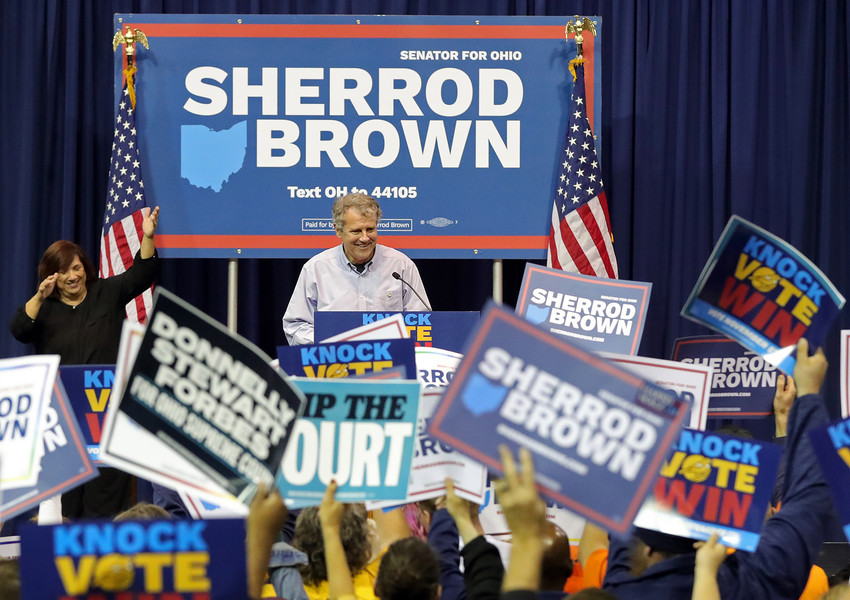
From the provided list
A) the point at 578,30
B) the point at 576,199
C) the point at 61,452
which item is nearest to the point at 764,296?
the point at 61,452

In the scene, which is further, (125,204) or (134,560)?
(125,204)

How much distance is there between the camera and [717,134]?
6617 mm

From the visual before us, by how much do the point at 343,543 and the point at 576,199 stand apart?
12.3 ft

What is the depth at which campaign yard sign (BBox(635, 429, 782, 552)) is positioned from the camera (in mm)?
2076

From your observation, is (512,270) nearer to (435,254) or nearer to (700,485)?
(435,254)

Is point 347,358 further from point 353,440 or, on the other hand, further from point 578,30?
point 578,30

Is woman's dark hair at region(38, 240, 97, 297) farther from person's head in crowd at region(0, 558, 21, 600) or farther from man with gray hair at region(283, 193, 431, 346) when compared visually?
person's head in crowd at region(0, 558, 21, 600)

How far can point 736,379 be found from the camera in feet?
12.8

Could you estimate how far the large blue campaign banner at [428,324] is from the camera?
163 inches

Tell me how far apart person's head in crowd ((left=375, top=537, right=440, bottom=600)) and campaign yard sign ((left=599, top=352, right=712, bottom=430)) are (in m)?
1.09

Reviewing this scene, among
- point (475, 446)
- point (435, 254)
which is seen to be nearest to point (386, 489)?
point (475, 446)

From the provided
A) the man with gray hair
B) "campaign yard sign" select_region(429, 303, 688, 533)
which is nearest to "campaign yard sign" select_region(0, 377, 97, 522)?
"campaign yard sign" select_region(429, 303, 688, 533)

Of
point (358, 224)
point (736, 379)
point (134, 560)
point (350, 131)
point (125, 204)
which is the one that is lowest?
point (134, 560)

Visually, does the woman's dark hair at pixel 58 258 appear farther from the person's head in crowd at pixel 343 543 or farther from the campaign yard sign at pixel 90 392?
the person's head in crowd at pixel 343 543
